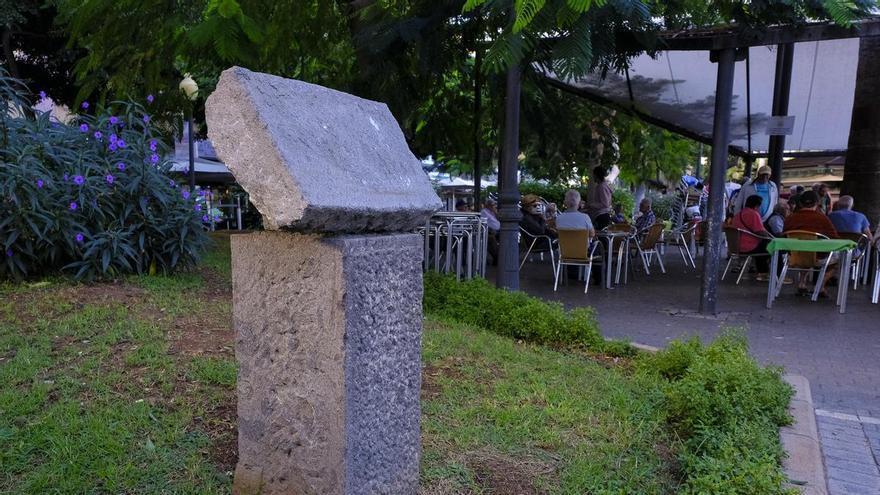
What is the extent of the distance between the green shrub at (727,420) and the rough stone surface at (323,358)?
1409mm

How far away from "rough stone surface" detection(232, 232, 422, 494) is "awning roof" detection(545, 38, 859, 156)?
8.16 m

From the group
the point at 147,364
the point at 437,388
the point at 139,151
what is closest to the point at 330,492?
the point at 437,388

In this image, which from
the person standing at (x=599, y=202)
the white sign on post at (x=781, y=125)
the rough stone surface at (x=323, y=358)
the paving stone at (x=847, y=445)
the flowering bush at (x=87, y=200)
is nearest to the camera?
the rough stone surface at (x=323, y=358)

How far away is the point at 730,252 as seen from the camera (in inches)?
384

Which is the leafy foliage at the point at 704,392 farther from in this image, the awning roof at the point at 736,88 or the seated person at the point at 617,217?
the seated person at the point at 617,217

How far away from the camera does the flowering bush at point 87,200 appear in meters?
5.08

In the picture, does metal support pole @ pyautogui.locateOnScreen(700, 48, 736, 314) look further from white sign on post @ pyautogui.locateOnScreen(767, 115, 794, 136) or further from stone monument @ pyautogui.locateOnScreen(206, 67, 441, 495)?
stone monument @ pyautogui.locateOnScreen(206, 67, 441, 495)

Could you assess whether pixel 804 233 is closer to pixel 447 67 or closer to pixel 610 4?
pixel 447 67

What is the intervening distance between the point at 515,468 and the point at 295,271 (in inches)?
57.7

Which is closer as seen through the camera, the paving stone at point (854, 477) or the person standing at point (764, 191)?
the paving stone at point (854, 477)

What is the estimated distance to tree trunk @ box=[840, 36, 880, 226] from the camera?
984 centimetres

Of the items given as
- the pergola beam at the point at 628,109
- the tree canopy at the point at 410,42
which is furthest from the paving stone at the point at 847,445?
the pergola beam at the point at 628,109

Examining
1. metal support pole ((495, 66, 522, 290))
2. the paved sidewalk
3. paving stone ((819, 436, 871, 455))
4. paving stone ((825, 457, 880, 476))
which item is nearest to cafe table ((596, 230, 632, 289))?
the paved sidewalk

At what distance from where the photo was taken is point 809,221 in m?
8.70
